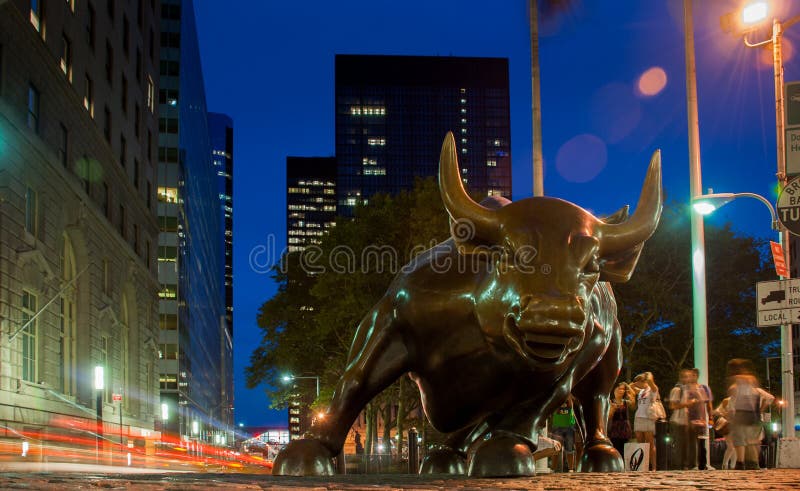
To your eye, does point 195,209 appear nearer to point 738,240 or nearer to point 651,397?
point 738,240

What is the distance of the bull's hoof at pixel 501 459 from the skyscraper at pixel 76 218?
25.6 meters

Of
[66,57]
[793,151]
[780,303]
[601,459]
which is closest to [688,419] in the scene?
[780,303]

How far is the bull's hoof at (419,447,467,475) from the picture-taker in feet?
15.0

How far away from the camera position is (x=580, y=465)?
4.96 metres

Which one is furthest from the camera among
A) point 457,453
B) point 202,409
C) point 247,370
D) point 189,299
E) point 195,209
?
point 202,409

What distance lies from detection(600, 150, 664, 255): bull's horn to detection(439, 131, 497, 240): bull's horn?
51cm

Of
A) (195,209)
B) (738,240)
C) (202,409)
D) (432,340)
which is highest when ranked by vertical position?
(195,209)

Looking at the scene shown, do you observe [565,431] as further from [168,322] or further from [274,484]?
[168,322]

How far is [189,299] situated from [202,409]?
2924cm

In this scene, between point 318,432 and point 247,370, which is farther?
point 247,370

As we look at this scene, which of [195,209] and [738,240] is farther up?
[195,209]

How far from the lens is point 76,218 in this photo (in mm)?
35812

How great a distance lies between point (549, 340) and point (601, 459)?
5.45 feet

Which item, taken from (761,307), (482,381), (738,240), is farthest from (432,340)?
Result: (738,240)
